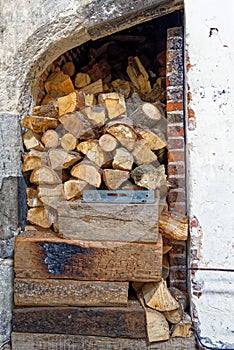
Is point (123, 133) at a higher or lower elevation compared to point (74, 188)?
higher

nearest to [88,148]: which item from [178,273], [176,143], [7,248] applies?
[176,143]

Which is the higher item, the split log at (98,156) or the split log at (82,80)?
the split log at (82,80)

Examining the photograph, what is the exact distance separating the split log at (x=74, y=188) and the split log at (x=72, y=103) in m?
0.37

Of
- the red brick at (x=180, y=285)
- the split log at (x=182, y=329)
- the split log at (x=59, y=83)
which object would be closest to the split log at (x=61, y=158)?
the split log at (x=59, y=83)

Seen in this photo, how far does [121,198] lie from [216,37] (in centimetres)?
92

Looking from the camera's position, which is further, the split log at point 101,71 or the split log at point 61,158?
the split log at point 101,71

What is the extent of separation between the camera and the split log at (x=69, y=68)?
7.63 feet

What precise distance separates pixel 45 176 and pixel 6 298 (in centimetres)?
68

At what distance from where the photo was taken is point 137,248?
1.91m

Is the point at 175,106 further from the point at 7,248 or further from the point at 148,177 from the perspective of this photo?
the point at 7,248

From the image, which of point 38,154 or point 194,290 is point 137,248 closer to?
point 194,290

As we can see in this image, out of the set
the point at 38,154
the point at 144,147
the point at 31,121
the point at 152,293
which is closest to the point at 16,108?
the point at 31,121

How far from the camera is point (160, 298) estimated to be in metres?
1.91

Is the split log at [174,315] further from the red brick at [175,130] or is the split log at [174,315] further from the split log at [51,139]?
the split log at [51,139]
